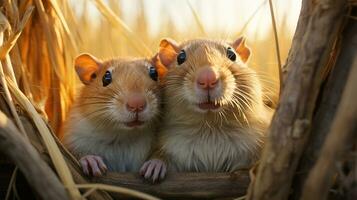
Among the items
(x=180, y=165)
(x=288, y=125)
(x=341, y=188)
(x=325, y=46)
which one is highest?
(x=325, y=46)

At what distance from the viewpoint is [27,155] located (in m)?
2.41

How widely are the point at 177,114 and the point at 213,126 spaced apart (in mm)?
206

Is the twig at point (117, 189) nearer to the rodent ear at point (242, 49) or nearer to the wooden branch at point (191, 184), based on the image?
the wooden branch at point (191, 184)

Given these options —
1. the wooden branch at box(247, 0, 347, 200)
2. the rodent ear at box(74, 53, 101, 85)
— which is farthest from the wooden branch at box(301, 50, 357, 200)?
the rodent ear at box(74, 53, 101, 85)

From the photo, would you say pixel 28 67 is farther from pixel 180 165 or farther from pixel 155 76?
pixel 180 165

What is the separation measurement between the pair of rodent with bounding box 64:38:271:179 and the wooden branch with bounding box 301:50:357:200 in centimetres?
106

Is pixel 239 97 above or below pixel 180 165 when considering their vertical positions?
above

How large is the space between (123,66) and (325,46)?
1558 millimetres

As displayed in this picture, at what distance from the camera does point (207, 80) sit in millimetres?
3043

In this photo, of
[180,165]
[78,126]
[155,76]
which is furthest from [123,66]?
[180,165]

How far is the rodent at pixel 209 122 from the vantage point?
129 inches

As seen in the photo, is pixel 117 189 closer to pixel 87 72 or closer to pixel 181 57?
pixel 181 57

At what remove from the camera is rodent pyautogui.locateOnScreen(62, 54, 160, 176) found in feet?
10.7

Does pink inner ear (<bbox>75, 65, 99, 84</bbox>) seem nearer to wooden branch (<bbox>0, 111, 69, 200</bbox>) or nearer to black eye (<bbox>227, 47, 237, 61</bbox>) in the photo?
black eye (<bbox>227, 47, 237, 61</bbox>)
